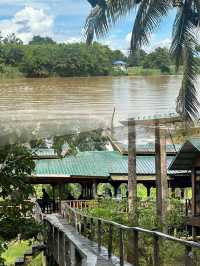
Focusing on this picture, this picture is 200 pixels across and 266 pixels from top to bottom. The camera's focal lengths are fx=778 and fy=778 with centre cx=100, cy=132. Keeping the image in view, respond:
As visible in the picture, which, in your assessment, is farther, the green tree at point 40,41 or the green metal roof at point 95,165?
the green metal roof at point 95,165

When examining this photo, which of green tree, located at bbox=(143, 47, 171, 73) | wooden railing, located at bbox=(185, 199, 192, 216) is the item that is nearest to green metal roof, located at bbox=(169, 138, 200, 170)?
wooden railing, located at bbox=(185, 199, 192, 216)

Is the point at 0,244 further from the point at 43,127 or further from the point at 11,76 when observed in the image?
the point at 11,76

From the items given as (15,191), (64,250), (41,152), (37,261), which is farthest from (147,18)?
(37,261)

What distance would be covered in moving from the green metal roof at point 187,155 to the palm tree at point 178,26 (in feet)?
44.1

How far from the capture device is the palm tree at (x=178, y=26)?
9113mm

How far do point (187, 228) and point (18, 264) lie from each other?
8.45 m

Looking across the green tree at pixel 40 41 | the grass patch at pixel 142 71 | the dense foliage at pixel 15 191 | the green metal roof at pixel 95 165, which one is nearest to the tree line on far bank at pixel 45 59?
the green tree at pixel 40 41

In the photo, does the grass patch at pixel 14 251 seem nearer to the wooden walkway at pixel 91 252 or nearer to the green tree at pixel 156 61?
the wooden walkway at pixel 91 252

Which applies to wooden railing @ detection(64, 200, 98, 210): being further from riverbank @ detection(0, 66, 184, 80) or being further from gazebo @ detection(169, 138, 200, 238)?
riverbank @ detection(0, 66, 184, 80)

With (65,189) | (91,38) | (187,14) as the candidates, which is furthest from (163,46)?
(65,189)

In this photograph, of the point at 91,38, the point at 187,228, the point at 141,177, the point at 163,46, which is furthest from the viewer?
the point at 141,177

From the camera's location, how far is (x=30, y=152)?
479 inches

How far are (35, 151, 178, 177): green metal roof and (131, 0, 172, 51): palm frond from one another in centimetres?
1924

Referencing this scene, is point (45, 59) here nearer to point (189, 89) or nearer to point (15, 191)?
point (189, 89)
